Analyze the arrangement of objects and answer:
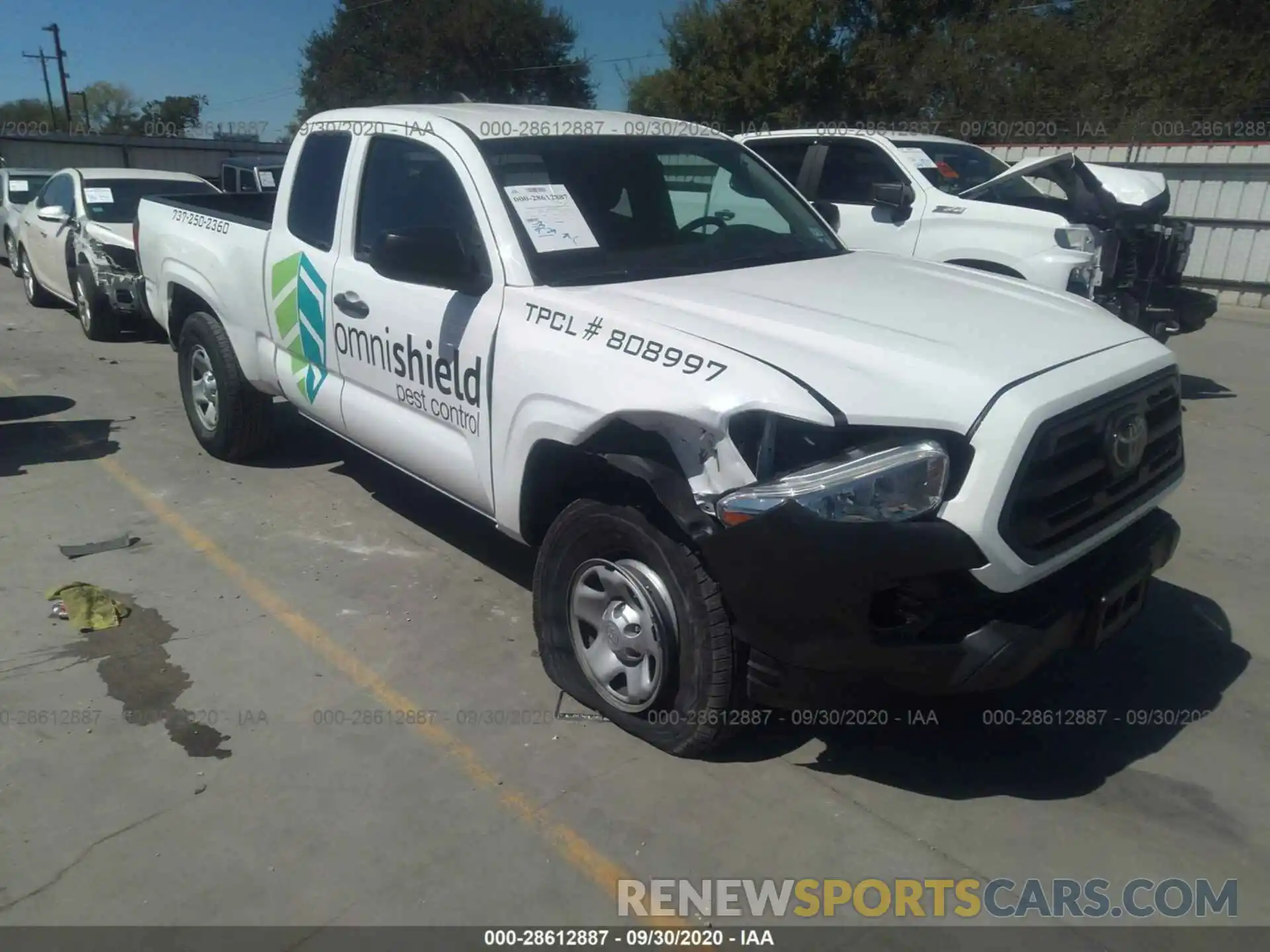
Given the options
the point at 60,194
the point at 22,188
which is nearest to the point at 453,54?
the point at 22,188

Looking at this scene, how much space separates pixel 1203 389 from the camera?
8523 mm

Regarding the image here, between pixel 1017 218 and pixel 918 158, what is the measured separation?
44.0 inches

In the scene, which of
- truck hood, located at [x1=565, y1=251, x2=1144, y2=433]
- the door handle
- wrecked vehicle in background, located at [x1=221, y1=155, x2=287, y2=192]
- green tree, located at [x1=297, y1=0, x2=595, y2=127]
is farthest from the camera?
green tree, located at [x1=297, y1=0, x2=595, y2=127]

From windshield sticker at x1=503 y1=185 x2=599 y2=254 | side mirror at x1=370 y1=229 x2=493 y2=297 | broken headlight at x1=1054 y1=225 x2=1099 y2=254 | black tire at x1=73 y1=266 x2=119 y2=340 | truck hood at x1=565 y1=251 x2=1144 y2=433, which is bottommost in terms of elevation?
black tire at x1=73 y1=266 x2=119 y2=340

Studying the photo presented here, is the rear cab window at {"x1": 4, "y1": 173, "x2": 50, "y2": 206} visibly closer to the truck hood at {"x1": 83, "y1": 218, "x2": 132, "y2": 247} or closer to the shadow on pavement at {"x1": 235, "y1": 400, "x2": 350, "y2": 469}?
the truck hood at {"x1": 83, "y1": 218, "x2": 132, "y2": 247}

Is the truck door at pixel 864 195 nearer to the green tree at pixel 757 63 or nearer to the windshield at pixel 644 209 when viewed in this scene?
the windshield at pixel 644 209

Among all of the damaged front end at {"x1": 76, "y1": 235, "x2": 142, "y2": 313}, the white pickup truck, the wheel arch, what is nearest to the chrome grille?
the white pickup truck

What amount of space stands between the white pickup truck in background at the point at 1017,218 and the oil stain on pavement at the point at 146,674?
19.8ft

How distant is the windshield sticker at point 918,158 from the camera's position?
8.40 meters

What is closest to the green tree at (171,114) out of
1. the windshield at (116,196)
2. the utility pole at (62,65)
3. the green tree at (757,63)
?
the utility pole at (62,65)

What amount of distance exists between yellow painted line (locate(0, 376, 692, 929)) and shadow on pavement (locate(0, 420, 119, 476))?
36.9 inches

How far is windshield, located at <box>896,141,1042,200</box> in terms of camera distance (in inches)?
327

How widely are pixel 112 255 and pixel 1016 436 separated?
971cm

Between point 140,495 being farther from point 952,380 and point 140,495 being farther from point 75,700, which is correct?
point 952,380
